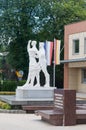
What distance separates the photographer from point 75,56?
44500 millimetres

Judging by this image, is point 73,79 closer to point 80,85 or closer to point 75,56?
point 80,85

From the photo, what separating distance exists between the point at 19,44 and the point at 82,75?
1309 centimetres

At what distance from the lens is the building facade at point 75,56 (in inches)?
1697

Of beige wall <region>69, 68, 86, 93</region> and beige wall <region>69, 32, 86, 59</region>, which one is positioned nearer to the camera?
beige wall <region>69, 32, 86, 59</region>

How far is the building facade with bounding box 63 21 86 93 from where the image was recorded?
43094mm

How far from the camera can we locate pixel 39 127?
15359 millimetres

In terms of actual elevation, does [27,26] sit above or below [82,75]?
above

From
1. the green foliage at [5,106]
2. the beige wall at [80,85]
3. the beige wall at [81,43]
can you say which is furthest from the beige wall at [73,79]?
the green foliage at [5,106]

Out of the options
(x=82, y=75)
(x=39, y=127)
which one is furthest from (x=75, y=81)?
(x=39, y=127)

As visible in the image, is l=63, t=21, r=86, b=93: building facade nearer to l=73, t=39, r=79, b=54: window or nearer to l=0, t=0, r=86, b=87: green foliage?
l=73, t=39, r=79, b=54: window

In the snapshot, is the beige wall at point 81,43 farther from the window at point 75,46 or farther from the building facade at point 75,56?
the window at point 75,46

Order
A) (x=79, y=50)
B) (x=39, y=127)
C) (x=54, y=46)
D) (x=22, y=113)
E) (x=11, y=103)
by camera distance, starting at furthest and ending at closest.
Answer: (x=79, y=50)
(x=54, y=46)
(x=11, y=103)
(x=22, y=113)
(x=39, y=127)

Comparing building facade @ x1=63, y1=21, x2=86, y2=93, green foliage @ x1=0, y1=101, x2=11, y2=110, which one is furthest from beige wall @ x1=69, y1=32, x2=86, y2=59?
green foliage @ x1=0, y1=101, x2=11, y2=110

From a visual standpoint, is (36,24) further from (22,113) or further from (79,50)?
(22,113)
